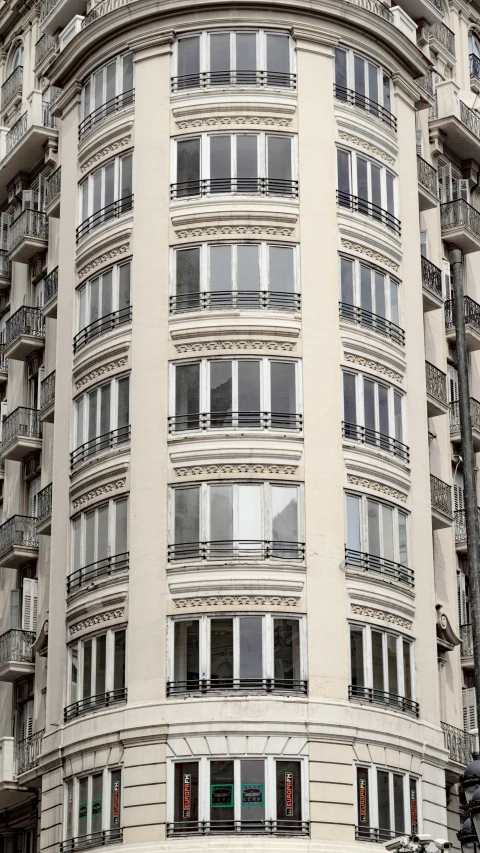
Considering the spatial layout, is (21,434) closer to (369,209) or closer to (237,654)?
(369,209)

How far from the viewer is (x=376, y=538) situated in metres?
41.4

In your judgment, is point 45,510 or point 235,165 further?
point 45,510

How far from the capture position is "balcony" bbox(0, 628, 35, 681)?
46781 mm

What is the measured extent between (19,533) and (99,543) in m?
7.92

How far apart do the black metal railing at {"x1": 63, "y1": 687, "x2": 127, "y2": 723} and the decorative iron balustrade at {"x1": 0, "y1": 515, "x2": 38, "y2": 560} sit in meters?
8.42

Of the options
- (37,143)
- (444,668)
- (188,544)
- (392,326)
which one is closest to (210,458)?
(188,544)

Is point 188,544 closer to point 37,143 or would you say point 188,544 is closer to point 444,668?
point 444,668

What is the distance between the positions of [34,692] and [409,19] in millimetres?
23829

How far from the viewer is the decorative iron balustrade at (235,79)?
143 feet

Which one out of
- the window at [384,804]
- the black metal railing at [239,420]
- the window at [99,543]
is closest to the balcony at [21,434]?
the window at [99,543]

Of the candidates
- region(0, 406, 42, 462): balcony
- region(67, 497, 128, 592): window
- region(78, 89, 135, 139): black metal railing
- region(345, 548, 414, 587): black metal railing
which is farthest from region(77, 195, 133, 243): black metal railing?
region(345, 548, 414, 587): black metal railing

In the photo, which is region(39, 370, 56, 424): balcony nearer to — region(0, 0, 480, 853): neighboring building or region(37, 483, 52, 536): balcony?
region(0, 0, 480, 853): neighboring building

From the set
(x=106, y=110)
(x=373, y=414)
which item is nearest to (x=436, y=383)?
(x=373, y=414)

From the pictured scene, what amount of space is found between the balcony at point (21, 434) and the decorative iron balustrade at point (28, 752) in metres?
9.16
